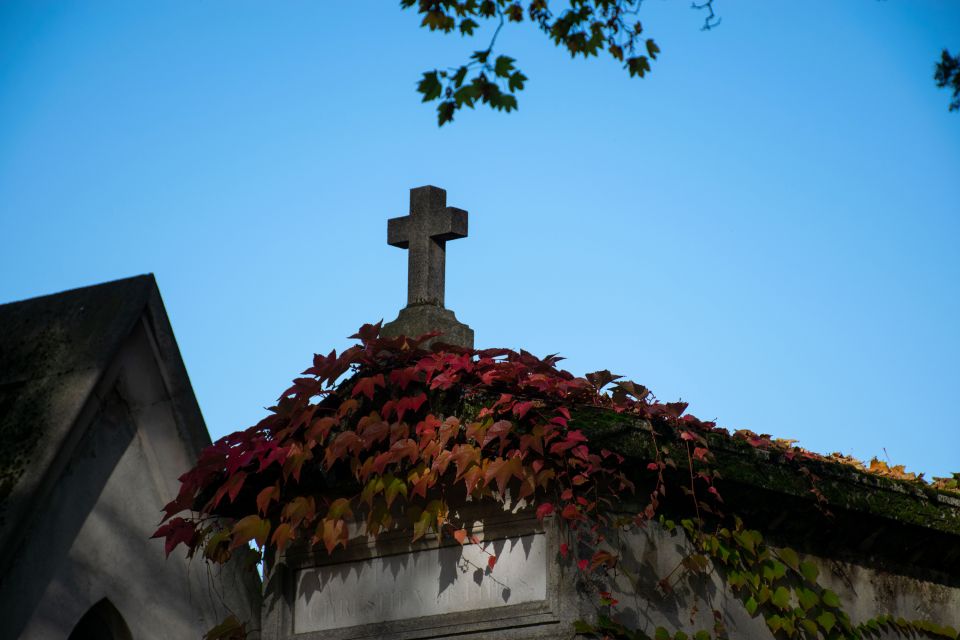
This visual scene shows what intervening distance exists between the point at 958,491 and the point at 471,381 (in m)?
2.91

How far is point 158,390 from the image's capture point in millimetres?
9938

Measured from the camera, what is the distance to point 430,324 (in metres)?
7.61

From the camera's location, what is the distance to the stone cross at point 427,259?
7668mm

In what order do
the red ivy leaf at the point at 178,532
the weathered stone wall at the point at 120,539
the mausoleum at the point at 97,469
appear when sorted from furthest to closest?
1. the weathered stone wall at the point at 120,539
2. the mausoleum at the point at 97,469
3. the red ivy leaf at the point at 178,532

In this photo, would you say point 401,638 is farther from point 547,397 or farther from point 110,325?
point 110,325

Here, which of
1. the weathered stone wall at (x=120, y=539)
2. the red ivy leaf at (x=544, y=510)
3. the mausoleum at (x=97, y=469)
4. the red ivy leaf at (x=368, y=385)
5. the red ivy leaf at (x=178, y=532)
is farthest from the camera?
the weathered stone wall at (x=120, y=539)

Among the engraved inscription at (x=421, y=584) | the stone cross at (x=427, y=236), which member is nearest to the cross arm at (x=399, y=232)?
the stone cross at (x=427, y=236)

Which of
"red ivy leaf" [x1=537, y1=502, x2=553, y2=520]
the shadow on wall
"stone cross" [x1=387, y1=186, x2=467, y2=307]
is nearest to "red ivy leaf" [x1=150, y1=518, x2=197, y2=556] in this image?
"red ivy leaf" [x1=537, y1=502, x2=553, y2=520]

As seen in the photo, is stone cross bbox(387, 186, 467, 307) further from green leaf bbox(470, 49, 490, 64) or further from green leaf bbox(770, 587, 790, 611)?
green leaf bbox(770, 587, 790, 611)

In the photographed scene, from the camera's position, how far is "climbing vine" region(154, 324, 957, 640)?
5.22 m

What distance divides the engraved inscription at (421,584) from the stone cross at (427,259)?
2.16 meters

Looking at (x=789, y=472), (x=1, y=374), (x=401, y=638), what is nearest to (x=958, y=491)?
(x=789, y=472)

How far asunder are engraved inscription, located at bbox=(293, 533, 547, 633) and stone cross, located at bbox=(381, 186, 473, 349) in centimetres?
216

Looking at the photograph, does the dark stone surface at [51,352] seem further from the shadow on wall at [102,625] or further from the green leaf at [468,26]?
the green leaf at [468,26]
